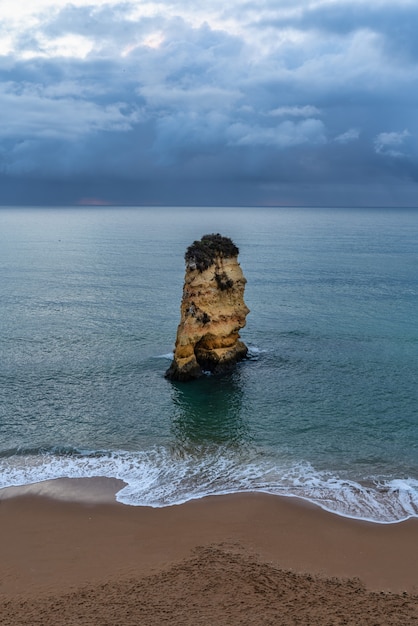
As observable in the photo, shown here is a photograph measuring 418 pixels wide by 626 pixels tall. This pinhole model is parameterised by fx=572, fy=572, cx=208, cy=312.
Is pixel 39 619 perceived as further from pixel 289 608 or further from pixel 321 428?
pixel 321 428

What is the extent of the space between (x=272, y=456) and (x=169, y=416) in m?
7.65

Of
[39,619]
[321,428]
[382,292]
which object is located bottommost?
[39,619]

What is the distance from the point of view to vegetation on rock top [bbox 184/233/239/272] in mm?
42281

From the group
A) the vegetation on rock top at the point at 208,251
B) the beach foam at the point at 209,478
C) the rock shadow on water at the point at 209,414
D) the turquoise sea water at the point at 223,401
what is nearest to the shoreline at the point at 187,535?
the beach foam at the point at 209,478

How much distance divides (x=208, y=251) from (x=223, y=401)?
11.9 m

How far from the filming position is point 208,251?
42.8 metres

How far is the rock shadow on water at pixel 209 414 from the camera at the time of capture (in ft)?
104

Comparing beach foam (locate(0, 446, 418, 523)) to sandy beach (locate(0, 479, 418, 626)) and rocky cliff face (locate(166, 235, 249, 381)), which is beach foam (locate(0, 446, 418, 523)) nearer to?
sandy beach (locate(0, 479, 418, 626))

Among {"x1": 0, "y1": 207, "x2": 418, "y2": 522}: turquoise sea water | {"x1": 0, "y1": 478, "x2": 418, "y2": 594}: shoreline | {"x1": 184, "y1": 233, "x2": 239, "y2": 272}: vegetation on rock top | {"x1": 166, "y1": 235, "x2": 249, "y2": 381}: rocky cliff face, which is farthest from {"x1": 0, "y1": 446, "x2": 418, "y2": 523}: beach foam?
{"x1": 184, "y1": 233, "x2": 239, "y2": 272}: vegetation on rock top

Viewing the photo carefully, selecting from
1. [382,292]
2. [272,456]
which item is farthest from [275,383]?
[382,292]

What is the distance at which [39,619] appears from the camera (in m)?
18.4

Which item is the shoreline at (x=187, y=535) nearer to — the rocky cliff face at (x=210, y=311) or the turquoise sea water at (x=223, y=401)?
the turquoise sea water at (x=223, y=401)

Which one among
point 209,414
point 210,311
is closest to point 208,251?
point 210,311

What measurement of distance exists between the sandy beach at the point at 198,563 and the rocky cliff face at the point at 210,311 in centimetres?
1571
